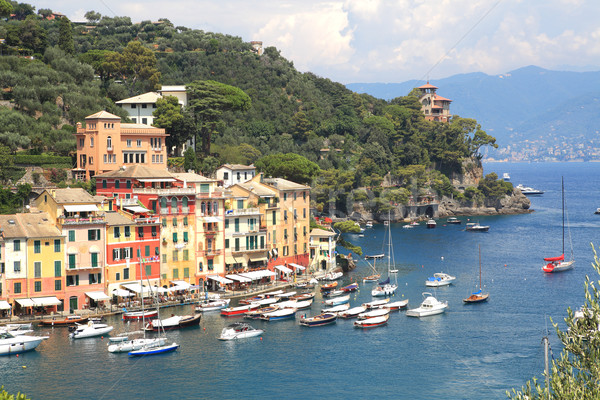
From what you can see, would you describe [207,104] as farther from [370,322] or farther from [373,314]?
[370,322]

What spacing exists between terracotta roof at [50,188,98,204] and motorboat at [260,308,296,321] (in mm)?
18862

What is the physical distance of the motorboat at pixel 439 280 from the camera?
86.4 meters

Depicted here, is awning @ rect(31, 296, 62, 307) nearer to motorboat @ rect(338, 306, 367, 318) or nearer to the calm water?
the calm water

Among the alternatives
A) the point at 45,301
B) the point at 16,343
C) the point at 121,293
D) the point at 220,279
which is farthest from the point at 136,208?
the point at 16,343

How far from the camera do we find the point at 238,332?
207 feet

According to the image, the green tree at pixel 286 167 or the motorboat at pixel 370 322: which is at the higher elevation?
the green tree at pixel 286 167

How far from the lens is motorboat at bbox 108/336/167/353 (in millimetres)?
57625

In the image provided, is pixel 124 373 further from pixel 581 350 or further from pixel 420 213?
pixel 420 213

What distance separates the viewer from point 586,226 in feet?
486

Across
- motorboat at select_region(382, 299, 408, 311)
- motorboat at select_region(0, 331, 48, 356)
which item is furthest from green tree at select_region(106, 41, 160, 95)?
motorboat at select_region(0, 331, 48, 356)

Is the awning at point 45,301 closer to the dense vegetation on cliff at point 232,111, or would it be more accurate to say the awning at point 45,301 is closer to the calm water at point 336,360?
the calm water at point 336,360

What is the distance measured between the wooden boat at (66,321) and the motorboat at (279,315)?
51.1ft

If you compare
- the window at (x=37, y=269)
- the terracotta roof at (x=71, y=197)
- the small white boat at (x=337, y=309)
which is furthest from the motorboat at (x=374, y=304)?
the window at (x=37, y=269)

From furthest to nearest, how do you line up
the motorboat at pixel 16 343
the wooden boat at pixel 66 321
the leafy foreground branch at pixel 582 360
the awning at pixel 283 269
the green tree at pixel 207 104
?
the green tree at pixel 207 104 < the awning at pixel 283 269 < the wooden boat at pixel 66 321 < the motorboat at pixel 16 343 < the leafy foreground branch at pixel 582 360
